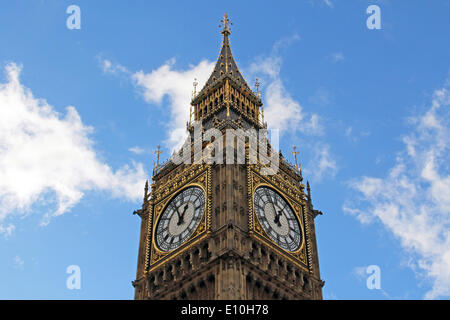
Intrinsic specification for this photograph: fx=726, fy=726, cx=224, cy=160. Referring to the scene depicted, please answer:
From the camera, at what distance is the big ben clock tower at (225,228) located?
5994 centimetres

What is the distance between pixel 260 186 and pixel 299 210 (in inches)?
213

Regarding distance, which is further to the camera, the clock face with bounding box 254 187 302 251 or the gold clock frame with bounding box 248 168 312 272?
the clock face with bounding box 254 187 302 251

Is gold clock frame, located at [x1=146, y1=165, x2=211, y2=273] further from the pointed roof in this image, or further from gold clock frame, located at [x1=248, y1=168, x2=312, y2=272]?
the pointed roof

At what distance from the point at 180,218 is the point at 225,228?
20.8 feet

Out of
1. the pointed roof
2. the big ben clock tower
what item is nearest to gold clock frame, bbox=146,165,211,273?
the big ben clock tower

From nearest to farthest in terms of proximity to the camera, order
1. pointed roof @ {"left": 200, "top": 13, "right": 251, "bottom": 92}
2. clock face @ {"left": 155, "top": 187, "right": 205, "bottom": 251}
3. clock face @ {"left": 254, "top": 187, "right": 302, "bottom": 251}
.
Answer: clock face @ {"left": 155, "top": 187, "right": 205, "bottom": 251} → clock face @ {"left": 254, "top": 187, "right": 302, "bottom": 251} → pointed roof @ {"left": 200, "top": 13, "right": 251, "bottom": 92}

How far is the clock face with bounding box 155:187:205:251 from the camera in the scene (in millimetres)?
64125

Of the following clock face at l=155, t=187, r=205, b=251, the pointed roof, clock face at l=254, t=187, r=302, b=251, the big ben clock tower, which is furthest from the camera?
the pointed roof

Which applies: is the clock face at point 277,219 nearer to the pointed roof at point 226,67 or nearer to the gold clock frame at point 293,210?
the gold clock frame at point 293,210

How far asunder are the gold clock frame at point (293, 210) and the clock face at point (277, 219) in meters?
0.39

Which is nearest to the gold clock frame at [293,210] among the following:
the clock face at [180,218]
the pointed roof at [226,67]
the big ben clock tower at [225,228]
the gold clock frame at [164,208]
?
the big ben clock tower at [225,228]

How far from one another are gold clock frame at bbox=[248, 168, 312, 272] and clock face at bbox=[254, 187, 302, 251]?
0.39 metres

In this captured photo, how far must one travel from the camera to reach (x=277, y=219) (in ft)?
217

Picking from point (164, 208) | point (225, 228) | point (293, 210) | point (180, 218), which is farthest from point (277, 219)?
point (164, 208)
